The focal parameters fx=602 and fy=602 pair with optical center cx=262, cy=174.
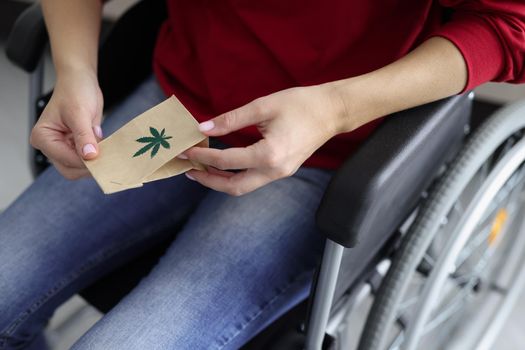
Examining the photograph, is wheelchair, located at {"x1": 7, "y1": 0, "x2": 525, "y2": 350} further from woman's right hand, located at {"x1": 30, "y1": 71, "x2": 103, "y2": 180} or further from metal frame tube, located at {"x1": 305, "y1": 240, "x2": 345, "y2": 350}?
woman's right hand, located at {"x1": 30, "y1": 71, "x2": 103, "y2": 180}

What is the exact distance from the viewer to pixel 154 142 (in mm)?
671

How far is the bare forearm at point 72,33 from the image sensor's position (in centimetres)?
83

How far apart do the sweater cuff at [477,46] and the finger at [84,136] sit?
431 mm

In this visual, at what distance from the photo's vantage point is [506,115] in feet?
2.71

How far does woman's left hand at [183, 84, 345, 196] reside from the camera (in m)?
0.64

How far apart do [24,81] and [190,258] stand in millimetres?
1458

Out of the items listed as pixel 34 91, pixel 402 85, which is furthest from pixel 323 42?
pixel 34 91

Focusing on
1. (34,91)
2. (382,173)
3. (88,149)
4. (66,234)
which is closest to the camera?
(382,173)

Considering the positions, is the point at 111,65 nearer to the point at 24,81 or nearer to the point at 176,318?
the point at 176,318

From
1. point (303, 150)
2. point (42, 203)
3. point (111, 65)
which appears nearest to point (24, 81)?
point (111, 65)

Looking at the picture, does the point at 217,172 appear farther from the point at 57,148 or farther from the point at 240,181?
the point at 57,148

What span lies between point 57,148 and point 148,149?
15 cm

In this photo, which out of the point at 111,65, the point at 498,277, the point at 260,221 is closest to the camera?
the point at 260,221

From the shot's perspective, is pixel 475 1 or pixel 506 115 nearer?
pixel 475 1
